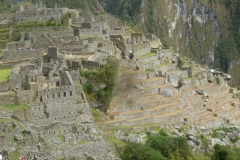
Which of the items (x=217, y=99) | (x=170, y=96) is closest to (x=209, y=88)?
(x=217, y=99)

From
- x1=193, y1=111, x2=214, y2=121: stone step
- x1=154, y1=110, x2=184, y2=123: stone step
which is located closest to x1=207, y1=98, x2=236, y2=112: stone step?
x1=193, y1=111, x2=214, y2=121: stone step

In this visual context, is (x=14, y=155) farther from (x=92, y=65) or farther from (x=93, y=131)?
(x=92, y=65)

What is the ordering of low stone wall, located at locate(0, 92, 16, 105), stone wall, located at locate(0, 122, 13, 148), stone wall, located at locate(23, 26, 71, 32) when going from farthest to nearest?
stone wall, located at locate(23, 26, 71, 32)
low stone wall, located at locate(0, 92, 16, 105)
stone wall, located at locate(0, 122, 13, 148)

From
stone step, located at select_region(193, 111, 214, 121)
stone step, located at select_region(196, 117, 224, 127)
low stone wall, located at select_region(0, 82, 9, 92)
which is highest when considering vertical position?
low stone wall, located at select_region(0, 82, 9, 92)

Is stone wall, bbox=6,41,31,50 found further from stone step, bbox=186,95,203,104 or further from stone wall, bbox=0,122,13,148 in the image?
stone wall, bbox=0,122,13,148

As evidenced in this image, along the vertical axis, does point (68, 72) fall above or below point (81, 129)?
above

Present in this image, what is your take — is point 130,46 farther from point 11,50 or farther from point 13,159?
point 13,159

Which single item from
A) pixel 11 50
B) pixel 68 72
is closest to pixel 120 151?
pixel 68 72

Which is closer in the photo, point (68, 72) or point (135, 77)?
point (68, 72)

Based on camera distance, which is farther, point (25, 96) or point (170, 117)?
point (170, 117)
